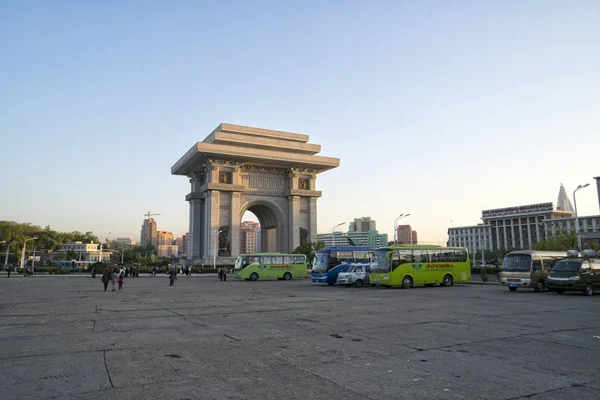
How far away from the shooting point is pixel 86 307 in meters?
15.4

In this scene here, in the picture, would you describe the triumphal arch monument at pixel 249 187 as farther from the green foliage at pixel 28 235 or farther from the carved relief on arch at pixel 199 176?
the green foliage at pixel 28 235

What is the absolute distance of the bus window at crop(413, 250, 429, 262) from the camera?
2614cm

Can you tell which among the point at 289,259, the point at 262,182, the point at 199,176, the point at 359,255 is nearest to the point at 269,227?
the point at 262,182

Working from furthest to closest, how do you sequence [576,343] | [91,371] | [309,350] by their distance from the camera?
[576,343] → [309,350] → [91,371]

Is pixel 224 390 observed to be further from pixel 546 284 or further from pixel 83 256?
pixel 83 256

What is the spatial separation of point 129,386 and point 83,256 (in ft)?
500

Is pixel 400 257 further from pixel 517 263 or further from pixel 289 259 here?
→ pixel 289 259

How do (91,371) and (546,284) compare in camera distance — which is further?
(546,284)

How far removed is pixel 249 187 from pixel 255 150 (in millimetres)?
5531

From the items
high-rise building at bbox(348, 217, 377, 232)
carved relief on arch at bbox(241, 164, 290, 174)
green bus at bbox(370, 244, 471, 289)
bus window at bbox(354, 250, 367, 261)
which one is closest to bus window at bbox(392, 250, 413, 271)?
green bus at bbox(370, 244, 471, 289)

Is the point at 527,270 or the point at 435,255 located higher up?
the point at 435,255

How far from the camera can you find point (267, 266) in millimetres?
38469

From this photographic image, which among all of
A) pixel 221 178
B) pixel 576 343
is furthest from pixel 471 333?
pixel 221 178

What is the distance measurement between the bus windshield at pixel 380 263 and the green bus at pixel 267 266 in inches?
550
